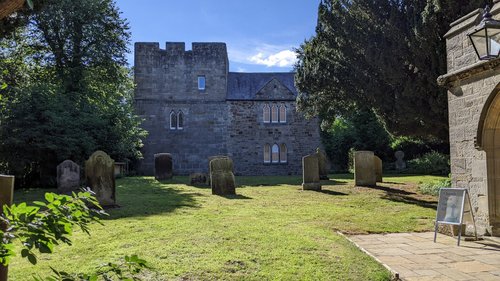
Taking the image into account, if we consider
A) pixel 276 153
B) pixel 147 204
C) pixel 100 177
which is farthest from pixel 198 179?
pixel 276 153

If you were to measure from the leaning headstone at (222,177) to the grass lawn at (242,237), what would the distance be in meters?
1.09

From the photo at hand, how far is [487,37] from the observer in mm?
5387

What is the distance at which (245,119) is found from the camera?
3133cm

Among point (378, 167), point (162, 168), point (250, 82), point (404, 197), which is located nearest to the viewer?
point (404, 197)

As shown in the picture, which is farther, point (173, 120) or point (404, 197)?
point (173, 120)

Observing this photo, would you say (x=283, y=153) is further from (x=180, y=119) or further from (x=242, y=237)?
(x=242, y=237)

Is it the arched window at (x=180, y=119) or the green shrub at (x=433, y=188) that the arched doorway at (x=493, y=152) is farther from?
the arched window at (x=180, y=119)

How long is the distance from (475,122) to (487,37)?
98.7 inches

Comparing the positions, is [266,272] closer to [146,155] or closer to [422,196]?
[422,196]

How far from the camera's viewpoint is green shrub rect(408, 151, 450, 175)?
2527cm

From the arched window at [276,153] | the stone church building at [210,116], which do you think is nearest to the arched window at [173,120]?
the stone church building at [210,116]

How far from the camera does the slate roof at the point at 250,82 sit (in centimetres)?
3170

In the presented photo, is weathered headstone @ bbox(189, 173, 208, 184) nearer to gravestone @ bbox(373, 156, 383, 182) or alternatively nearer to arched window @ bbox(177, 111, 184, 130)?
gravestone @ bbox(373, 156, 383, 182)

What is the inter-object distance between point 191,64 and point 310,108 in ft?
44.2
